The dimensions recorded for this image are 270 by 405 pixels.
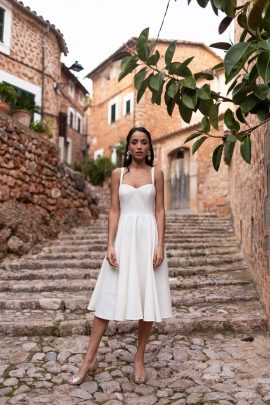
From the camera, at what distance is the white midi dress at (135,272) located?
2312 mm

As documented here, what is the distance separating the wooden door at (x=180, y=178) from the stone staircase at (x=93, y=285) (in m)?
6.28

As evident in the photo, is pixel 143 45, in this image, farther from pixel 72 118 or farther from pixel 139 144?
pixel 72 118

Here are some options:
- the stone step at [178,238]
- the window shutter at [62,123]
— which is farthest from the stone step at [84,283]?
the window shutter at [62,123]

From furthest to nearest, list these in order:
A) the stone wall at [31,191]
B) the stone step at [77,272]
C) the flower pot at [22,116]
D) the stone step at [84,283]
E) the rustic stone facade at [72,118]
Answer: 1. the rustic stone facade at [72,118]
2. the flower pot at [22,116]
3. the stone wall at [31,191]
4. the stone step at [77,272]
5. the stone step at [84,283]

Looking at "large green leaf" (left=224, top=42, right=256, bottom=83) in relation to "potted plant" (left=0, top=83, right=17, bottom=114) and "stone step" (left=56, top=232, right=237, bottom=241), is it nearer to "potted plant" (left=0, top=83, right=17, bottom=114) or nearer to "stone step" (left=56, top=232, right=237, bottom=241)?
"potted plant" (left=0, top=83, right=17, bottom=114)

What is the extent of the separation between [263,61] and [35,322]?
2.87 meters

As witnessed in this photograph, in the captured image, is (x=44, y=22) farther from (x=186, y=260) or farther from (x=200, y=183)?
(x=186, y=260)

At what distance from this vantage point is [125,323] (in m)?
3.42

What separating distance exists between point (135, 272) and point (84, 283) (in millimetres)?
2395

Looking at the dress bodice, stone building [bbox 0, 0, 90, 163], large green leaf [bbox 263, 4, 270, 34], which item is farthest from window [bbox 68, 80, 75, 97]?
large green leaf [bbox 263, 4, 270, 34]

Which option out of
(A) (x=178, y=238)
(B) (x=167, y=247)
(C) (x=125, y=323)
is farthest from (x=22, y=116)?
(C) (x=125, y=323)

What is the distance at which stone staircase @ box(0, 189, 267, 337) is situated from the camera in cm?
340

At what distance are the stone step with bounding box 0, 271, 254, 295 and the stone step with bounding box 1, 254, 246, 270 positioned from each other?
50 cm

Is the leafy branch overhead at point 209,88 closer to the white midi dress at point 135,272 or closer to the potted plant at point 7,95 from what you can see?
the white midi dress at point 135,272
